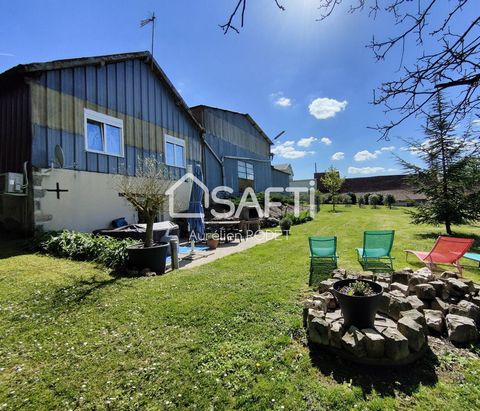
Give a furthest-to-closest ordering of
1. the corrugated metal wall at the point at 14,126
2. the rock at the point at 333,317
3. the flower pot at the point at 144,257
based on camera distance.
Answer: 1. the corrugated metal wall at the point at 14,126
2. the flower pot at the point at 144,257
3. the rock at the point at 333,317

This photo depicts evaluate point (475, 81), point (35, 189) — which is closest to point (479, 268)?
point (475, 81)

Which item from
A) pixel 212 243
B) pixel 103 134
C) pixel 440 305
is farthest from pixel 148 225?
pixel 440 305

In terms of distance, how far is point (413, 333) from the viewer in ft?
9.29

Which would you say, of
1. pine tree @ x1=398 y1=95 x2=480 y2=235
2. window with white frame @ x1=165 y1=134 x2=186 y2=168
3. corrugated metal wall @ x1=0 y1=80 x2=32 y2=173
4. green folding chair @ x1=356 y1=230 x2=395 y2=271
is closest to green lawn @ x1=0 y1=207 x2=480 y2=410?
green folding chair @ x1=356 y1=230 x2=395 y2=271

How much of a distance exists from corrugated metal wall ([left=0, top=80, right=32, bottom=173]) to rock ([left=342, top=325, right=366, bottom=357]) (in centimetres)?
905

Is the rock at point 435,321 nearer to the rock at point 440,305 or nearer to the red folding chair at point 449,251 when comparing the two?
Answer: the rock at point 440,305

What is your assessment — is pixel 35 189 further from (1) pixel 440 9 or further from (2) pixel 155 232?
(1) pixel 440 9

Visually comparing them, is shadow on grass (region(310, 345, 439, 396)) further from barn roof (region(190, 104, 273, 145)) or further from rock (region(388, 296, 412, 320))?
barn roof (region(190, 104, 273, 145))

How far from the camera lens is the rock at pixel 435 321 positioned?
332 cm

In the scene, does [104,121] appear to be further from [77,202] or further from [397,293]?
[397,293]

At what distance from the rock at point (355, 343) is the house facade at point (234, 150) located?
45.1 ft

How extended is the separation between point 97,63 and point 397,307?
37.2ft

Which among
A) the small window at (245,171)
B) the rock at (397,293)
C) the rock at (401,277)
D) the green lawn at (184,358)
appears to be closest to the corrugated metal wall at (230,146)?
the small window at (245,171)

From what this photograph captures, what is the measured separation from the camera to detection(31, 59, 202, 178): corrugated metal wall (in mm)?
7785
